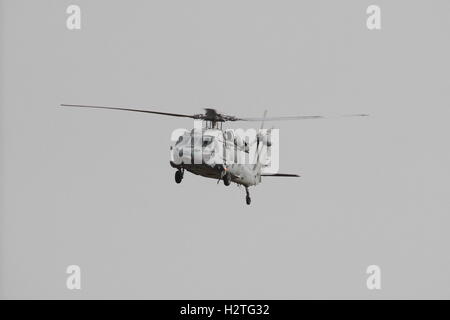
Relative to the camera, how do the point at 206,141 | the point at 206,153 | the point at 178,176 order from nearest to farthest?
the point at 206,153 < the point at 206,141 < the point at 178,176

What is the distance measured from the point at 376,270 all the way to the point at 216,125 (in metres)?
20.7

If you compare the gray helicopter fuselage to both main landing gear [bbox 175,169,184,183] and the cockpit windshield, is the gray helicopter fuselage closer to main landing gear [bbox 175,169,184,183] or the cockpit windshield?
the cockpit windshield

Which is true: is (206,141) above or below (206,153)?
above

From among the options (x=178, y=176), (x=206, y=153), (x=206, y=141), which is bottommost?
(x=178, y=176)

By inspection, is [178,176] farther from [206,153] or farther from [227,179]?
[227,179]

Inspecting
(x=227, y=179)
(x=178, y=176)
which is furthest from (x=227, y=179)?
(x=178, y=176)

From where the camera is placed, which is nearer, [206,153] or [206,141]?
[206,153]

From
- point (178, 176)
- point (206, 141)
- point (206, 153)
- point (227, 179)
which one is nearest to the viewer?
point (206, 153)

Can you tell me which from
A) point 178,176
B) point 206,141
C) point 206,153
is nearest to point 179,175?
point 178,176

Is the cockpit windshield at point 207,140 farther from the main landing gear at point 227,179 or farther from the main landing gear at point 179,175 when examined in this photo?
the main landing gear at point 227,179

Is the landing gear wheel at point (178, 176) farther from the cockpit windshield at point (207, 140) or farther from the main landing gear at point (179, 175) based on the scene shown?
the cockpit windshield at point (207, 140)

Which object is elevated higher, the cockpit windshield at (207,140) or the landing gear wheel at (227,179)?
the cockpit windshield at (207,140)

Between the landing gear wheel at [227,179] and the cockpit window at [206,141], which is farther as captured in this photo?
the landing gear wheel at [227,179]
